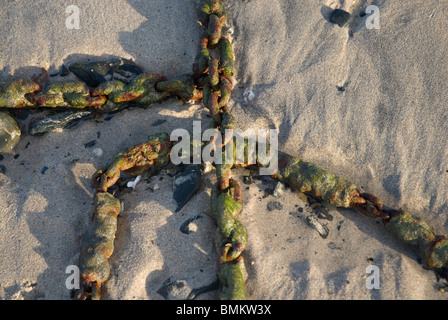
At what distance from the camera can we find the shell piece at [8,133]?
10.1 ft

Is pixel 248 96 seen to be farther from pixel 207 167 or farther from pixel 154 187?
pixel 154 187

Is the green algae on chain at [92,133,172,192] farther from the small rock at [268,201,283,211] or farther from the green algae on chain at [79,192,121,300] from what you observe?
the small rock at [268,201,283,211]

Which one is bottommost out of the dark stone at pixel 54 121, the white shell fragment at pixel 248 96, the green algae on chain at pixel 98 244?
the green algae on chain at pixel 98 244

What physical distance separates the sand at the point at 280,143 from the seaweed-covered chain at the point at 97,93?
5.4 inches

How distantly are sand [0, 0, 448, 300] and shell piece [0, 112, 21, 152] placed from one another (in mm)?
82

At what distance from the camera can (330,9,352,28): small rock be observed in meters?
3.47

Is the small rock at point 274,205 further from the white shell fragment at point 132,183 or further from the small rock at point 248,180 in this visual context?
the white shell fragment at point 132,183

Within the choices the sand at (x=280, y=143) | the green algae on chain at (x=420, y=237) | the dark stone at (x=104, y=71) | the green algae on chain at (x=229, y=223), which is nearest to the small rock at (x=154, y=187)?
the sand at (x=280, y=143)

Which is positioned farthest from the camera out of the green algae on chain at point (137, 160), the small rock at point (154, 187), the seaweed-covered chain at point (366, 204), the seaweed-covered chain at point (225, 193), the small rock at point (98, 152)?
the small rock at point (98, 152)

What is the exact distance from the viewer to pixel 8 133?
3.09 m

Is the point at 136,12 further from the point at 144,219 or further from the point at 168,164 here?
the point at 144,219

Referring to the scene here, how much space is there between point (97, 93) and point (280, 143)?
5.58ft

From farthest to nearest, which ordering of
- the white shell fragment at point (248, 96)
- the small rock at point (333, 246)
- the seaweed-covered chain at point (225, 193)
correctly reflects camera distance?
1. the white shell fragment at point (248, 96)
2. the small rock at point (333, 246)
3. the seaweed-covered chain at point (225, 193)
